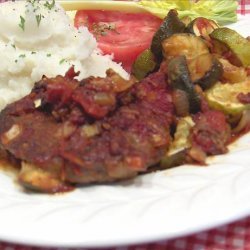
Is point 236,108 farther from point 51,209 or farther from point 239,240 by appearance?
point 51,209

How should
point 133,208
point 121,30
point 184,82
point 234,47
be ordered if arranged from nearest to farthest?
point 133,208
point 184,82
point 234,47
point 121,30

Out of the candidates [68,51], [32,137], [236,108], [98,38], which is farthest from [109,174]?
[98,38]

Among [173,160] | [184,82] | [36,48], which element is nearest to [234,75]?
[184,82]

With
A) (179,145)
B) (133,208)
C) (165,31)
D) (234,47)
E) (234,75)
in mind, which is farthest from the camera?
(165,31)

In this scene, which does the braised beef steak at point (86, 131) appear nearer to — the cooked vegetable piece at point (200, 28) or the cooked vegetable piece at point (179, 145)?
the cooked vegetable piece at point (179, 145)

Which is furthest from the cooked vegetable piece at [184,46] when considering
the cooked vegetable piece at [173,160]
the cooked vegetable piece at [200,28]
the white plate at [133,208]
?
the white plate at [133,208]

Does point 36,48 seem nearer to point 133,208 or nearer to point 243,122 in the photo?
point 243,122
